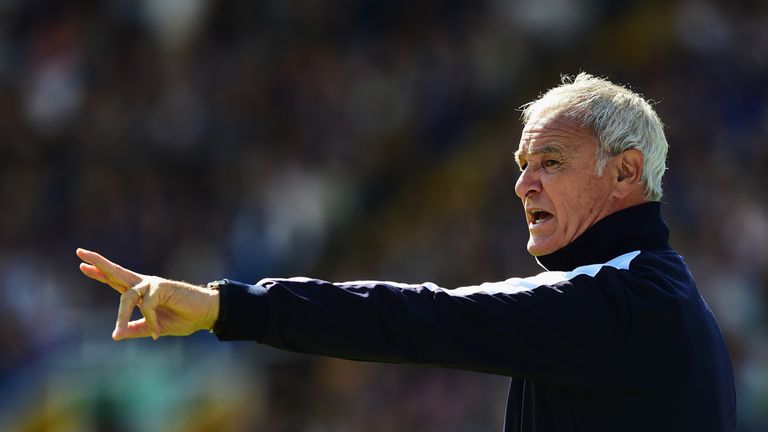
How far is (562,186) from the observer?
2.95 meters

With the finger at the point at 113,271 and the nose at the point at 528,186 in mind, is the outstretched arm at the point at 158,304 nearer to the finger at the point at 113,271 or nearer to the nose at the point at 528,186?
the finger at the point at 113,271

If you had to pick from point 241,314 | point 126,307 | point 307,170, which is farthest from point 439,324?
point 307,170

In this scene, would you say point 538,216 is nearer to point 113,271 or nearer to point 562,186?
point 562,186

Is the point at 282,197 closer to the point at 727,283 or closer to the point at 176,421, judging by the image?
the point at 176,421

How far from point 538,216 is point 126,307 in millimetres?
1045

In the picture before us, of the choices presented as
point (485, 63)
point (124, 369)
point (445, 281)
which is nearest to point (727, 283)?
point (445, 281)

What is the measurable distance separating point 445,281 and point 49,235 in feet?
10.2

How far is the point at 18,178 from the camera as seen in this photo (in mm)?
9812

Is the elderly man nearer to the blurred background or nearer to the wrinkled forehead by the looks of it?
the wrinkled forehead

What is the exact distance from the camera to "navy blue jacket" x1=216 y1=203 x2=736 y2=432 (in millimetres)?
2508

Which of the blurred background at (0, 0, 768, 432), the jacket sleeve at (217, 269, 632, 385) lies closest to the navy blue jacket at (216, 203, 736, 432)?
the jacket sleeve at (217, 269, 632, 385)

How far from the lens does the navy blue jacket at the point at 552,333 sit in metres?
2.51

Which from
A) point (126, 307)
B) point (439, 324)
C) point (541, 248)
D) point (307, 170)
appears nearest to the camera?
point (126, 307)

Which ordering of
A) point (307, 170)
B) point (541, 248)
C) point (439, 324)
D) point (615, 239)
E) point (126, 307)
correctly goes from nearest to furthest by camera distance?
1. point (126, 307)
2. point (439, 324)
3. point (615, 239)
4. point (541, 248)
5. point (307, 170)
